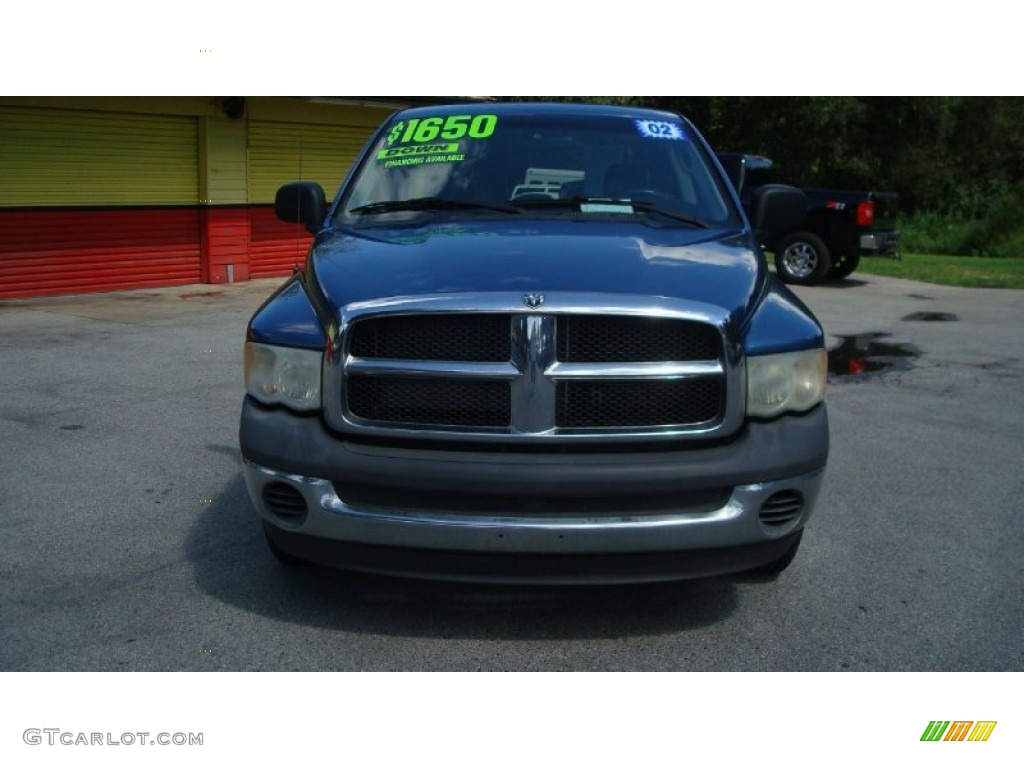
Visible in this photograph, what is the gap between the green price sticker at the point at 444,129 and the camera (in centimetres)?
517

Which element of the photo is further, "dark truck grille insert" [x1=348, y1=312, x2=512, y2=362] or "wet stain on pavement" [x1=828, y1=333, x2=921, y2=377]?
"wet stain on pavement" [x1=828, y1=333, x2=921, y2=377]

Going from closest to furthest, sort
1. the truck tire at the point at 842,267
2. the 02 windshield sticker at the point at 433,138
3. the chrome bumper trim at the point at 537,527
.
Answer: the chrome bumper trim at the point at 537,527 → the 02 windshield sticker at the point at 433,138 → the truck tire at the point at 842,267

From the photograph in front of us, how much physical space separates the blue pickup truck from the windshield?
3.14 ft

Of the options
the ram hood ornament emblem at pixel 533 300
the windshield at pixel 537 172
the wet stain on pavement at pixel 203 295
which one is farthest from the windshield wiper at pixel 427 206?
the wet stain on pavement at pixel 203 295

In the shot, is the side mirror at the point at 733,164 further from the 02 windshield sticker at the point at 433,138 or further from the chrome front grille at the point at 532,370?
the chrome front grille at the point at 532,370

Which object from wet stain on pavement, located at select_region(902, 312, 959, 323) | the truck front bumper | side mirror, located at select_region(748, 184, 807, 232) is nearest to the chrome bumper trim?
the truck front bumper

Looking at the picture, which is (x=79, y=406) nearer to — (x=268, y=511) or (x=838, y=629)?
(x=268, y=511)

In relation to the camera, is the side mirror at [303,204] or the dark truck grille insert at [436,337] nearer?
the dark truck grille insert at [436,337]

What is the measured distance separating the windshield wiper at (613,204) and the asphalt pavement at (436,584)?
1525 millimetres

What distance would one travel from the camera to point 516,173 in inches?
194

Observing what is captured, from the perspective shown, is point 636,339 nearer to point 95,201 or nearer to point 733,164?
point 95,201

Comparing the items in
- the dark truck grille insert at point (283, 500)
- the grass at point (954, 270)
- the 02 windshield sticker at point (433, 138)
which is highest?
the 02 windshield sticker at point (433, 138)

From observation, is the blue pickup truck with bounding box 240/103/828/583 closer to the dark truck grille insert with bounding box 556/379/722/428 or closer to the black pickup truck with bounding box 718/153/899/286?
the dark truck grille insert with bounding box 556/379/722/428

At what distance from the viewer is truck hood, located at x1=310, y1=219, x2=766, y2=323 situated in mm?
3641
